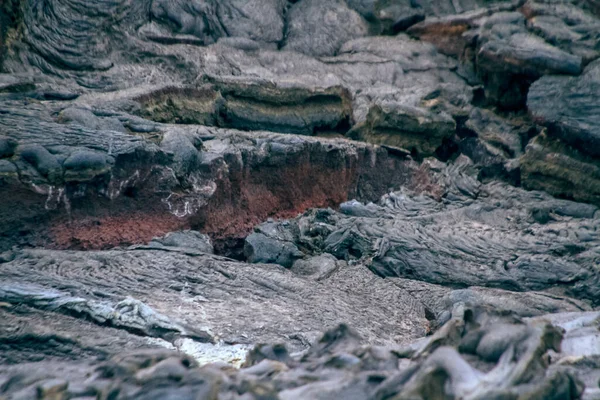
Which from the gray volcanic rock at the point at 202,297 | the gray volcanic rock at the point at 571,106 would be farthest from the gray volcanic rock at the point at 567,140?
the gray volcanic rock at the point at 202,297

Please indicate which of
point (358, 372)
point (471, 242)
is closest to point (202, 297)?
point (358, 372)

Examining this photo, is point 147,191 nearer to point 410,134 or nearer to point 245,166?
point 245,166

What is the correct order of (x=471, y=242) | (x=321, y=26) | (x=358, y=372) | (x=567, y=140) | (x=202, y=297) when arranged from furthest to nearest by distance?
(x=321, y=26), (x=567, y=140), (x=471, y=242), (x=202, y=297), (x=358, y=372)

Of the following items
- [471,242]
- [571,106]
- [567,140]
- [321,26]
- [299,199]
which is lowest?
[299,199]

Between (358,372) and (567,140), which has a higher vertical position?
(358,372)

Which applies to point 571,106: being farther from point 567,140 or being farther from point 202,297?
point 202,297

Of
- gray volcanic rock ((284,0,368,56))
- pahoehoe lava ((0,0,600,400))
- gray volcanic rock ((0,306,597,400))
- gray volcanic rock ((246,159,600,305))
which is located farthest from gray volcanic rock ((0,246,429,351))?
gray volcanic rock ((284,0,368,56))

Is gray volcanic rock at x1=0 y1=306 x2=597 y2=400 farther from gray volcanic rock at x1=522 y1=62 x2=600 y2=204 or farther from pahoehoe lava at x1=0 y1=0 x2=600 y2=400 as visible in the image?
gray volcanic rock at x1=522 y1=62 x2=600 y2=204

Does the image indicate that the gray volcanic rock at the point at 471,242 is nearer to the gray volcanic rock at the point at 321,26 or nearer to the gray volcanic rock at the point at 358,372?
the gray volcanic rock at the point at 358,372

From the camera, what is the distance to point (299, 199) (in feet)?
19.6

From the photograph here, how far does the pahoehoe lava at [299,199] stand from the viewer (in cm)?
212

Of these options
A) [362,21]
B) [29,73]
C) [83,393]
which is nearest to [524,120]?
[362,21]

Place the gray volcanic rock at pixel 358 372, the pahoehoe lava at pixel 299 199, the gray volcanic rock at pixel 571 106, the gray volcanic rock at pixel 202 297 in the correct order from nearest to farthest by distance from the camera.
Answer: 1. the gray volcanic rock at pixel 358 372
2. the pahoehoe lava at pixel 299 199
3. the gray volcanic rock at pixel 202 297
4. the gray volcanic rock at pixel 571 106

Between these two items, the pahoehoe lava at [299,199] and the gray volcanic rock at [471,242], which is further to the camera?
the gray volcanic rock at [471,242]
